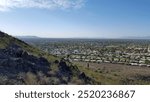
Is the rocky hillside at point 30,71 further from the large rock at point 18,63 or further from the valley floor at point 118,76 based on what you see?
the valley floor at point 118,76

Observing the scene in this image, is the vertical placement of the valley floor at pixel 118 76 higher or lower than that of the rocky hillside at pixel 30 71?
lower

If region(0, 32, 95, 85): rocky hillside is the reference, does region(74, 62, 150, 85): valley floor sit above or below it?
below

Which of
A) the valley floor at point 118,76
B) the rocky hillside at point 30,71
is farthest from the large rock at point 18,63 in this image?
the valley floor at point 118,76

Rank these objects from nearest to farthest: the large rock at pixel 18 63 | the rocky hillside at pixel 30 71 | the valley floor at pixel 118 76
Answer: the rocky hillside at pixel 30 71 < the large rock at pixel 18 63 < the valley floor at pixel 118 76

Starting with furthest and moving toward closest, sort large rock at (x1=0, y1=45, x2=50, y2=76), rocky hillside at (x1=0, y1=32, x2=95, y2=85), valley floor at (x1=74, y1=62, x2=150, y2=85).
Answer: valley floor at (x1=74, y1=62, x2=150, y2=85) → large rock at (x1=0, y1=45, x2=50, y2=76) → rocky hillside at (x1=0, y1=32, x2=95, y2=85)

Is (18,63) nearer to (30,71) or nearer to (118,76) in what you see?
(30,71)

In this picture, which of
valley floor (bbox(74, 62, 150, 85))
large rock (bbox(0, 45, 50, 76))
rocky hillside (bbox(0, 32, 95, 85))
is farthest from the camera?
valley floor (bbox(74, 62, 150, 85))

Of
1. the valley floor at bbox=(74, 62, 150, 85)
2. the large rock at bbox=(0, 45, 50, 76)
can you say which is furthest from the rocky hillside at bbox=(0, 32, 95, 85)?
the valley floor at bbox=(74, 62, 150, 85)

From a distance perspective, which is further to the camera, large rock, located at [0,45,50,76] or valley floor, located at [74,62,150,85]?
valley floor, located at [74,62,150,85]

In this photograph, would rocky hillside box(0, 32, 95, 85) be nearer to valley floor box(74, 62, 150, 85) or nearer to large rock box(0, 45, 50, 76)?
large rock box(0, 45, 50, 76)

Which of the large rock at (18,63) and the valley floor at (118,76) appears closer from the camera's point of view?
the large rock at (18,63)

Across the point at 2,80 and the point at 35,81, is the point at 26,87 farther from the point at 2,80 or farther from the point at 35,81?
the point at 35,81
